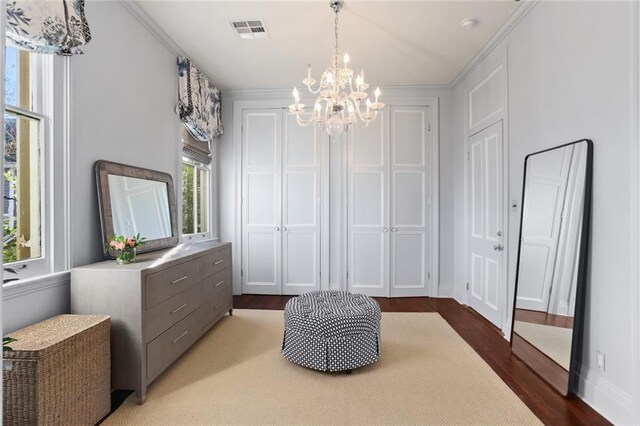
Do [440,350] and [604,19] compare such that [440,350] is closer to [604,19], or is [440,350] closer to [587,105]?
[587,105]

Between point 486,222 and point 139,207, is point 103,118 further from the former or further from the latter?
point 486,222

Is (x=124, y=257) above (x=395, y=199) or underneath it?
underneath

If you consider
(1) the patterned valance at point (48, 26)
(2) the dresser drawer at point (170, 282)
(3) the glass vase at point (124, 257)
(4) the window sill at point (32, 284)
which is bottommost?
(2) the dresser drawer at point (170, 282)

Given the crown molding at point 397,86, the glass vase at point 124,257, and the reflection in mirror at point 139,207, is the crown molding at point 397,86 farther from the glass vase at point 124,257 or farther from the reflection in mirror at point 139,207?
the glass vase at point 124,257

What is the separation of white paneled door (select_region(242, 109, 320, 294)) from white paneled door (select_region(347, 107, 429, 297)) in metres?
0.68

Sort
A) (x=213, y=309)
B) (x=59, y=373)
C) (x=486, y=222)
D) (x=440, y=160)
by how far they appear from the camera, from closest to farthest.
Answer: (x=59, y=373)
(x=213, y=309)
(x=486, y=222)
(x=440, y=160)

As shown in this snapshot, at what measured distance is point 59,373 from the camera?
1586 millimetres

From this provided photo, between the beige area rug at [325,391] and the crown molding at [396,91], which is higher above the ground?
the crown molding at [396,91]

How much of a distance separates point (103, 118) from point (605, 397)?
3.72 metres

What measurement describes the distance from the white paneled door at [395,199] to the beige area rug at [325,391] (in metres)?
1.48

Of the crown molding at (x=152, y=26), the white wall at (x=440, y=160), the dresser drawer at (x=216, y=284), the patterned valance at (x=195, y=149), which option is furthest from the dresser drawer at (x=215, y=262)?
the crown molding at (x=152, y=26)

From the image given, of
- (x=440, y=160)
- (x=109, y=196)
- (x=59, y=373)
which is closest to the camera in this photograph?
(x=59, y=373)

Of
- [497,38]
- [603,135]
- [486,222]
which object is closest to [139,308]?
[603,135]

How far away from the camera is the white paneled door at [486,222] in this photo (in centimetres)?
321
